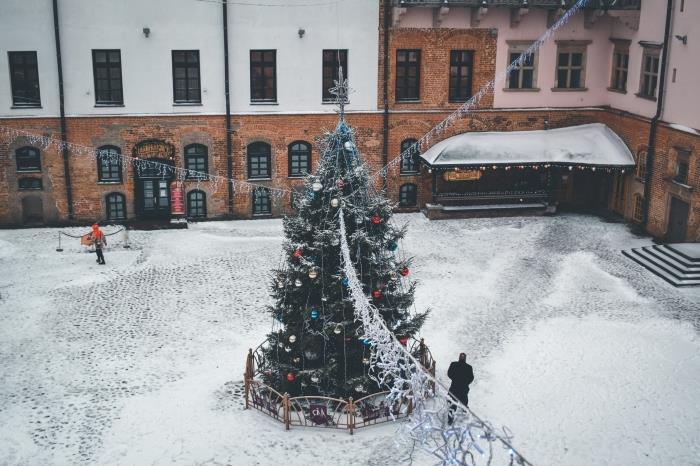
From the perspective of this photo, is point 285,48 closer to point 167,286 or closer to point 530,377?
point 167,286

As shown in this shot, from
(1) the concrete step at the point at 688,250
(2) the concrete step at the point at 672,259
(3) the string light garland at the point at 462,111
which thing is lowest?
(2) the concrete step at the point at 672,259

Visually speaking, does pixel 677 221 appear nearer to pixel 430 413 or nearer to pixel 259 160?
pixel 259 160

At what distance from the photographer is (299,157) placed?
87.5 ft

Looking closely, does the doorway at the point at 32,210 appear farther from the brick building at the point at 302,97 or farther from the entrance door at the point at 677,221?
the entrance door at the point at 677,221

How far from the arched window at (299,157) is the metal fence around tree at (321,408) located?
1317cm

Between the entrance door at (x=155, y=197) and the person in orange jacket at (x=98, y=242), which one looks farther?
the entrance door at (x=155, y=197)

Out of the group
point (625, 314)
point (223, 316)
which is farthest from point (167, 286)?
point (625, 314)

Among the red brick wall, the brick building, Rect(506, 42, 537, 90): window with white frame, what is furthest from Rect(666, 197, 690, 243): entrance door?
the red brick wall

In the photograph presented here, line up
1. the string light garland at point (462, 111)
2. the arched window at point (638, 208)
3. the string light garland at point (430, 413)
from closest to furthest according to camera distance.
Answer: the string light garland at point (430, 413) < the arched window at point (638, 208) < the string light garland at point (462, 111)

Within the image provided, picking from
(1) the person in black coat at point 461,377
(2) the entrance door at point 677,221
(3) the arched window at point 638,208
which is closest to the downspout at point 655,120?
(3) the arched window at point 638,208

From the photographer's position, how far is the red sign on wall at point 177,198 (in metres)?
25.7

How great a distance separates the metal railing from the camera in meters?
25.0

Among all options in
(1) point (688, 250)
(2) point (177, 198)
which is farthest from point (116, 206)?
(1) point (688, 250)

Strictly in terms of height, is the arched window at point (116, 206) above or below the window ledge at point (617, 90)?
below
